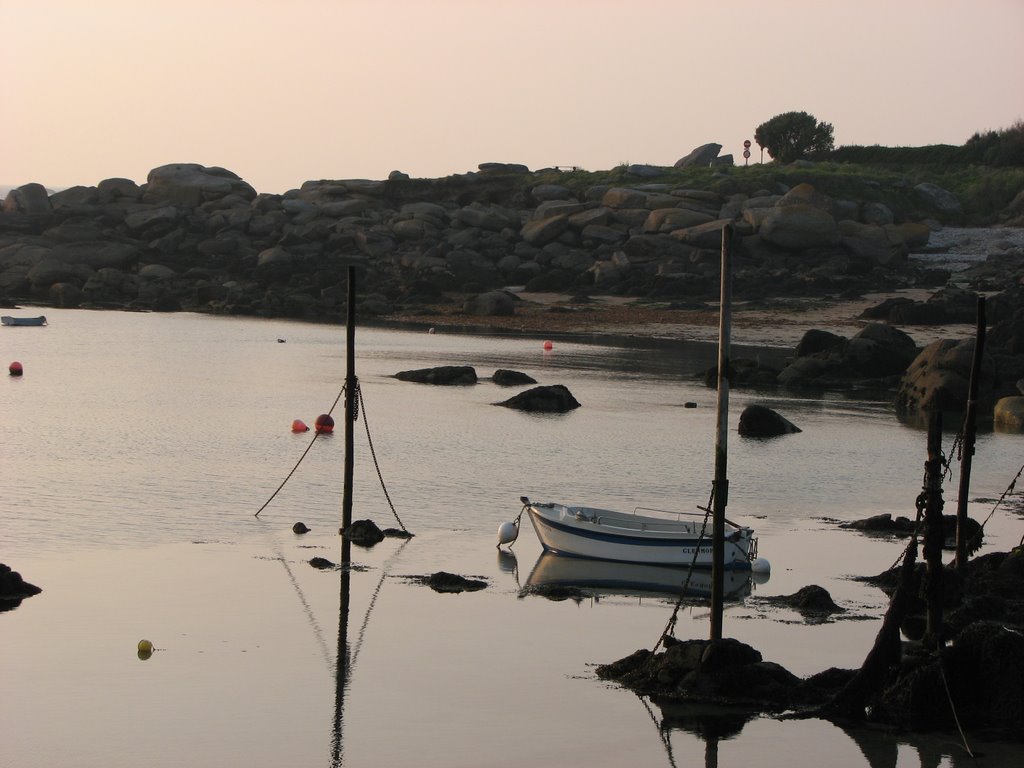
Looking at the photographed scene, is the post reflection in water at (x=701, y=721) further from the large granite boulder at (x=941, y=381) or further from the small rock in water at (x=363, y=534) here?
the large granite boulder at (x=941, y=381)

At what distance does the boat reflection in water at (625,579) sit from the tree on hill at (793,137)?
99.6 metres

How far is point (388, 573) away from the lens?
25.3 meters

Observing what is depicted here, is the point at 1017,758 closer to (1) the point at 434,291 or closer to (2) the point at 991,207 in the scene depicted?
(1) the point at 434,291

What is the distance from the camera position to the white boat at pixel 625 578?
2506 centimetres

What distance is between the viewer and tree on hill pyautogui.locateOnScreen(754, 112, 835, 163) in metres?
122

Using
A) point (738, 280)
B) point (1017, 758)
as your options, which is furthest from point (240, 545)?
point (738, 280)

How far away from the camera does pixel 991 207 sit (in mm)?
101188

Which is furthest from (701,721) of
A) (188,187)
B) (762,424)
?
(188,187)

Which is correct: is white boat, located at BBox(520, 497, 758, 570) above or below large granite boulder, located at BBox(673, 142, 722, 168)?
below

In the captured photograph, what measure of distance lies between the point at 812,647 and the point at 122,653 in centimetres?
972

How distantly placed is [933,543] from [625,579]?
24.6 ft

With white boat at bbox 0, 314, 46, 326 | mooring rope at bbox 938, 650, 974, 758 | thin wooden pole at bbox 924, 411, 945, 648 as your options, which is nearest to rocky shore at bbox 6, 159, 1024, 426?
white boat at bbox 0, 314, 46, 326

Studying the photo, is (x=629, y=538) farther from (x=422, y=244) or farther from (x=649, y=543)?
(x=422, y=244)

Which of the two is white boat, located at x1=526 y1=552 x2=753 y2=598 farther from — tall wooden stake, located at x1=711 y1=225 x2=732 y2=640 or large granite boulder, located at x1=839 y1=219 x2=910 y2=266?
large granite boulder, located at x1=839 y1=219 x2=910 y2=266
